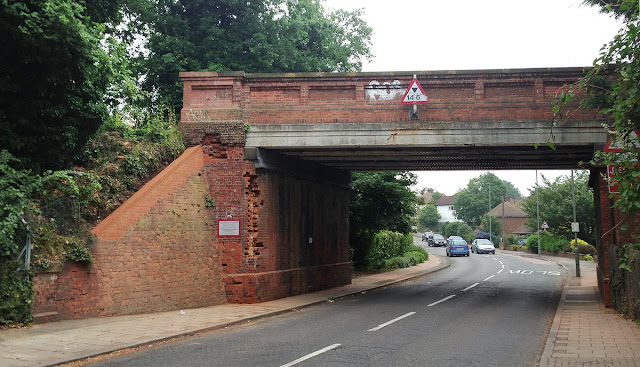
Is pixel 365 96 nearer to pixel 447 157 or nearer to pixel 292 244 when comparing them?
pixel 447 157

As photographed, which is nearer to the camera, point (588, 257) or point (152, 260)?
point (152, 260)

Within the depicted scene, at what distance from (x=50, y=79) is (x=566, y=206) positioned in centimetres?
4124

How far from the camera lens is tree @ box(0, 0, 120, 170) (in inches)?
431

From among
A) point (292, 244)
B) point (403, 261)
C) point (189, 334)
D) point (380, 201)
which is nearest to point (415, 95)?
point (292, 244)

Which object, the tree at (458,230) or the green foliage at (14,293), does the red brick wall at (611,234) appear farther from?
the tree at (458,230)

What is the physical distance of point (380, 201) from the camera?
27.0 metres

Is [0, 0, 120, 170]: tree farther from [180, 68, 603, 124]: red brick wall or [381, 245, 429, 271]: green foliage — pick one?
[381, 245, 429, 271]: green foliage

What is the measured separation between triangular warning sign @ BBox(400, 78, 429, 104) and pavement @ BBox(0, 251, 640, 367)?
20.8ft

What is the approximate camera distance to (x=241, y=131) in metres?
15.7

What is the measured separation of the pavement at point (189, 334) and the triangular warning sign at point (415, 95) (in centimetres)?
635

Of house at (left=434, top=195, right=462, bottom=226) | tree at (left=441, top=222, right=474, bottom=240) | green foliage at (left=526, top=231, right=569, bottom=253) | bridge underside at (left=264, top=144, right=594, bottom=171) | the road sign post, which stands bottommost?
green foliage at (left=526, top=231, right=569, bottom=253)

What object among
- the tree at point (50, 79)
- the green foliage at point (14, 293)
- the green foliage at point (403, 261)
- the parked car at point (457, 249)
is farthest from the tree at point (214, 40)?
the parked car at point (457, 249)

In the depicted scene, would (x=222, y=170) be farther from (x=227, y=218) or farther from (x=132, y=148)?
(x=132, y=148)

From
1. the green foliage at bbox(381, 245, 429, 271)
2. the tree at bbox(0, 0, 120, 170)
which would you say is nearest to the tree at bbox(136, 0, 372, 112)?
the tree at bbox(0, 0, 120, 170)
